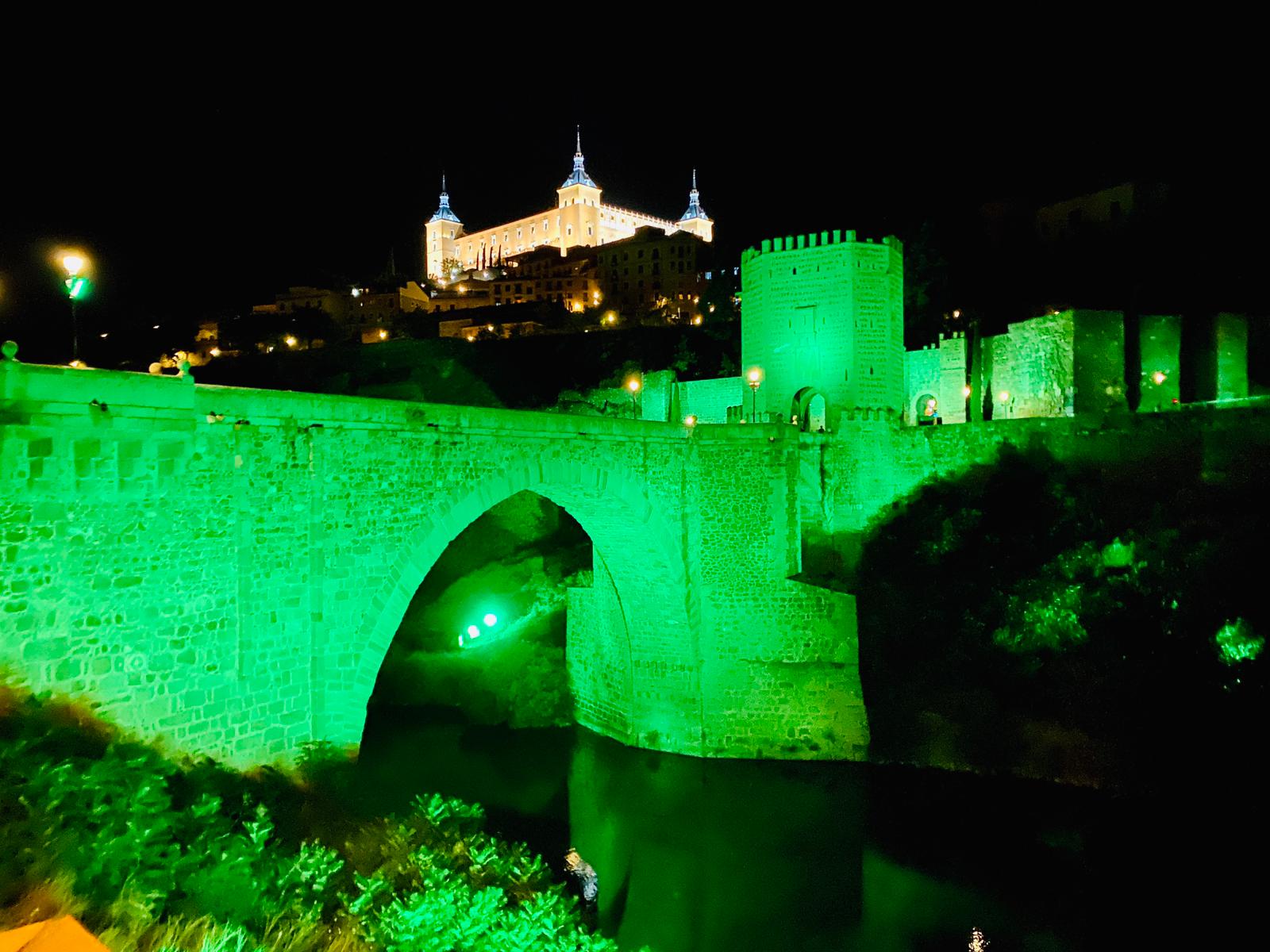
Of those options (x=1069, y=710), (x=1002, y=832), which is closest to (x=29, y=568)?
(x=1002, y=832)

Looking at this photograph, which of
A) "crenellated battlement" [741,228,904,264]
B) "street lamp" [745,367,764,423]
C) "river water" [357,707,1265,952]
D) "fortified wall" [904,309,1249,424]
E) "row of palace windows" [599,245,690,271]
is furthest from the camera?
"row of palace windows" [599,245,690,271]

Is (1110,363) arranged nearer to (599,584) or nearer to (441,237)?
(599,584)

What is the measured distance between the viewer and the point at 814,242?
79.0 ft

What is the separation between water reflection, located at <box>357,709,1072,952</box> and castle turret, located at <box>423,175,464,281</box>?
8364 centimetres

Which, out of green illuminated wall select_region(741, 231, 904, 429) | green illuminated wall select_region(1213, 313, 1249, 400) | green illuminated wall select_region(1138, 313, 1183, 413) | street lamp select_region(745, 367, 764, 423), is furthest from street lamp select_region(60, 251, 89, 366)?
green illuminated wall select_region(1213, 313, 1249, 400)

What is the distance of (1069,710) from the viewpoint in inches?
586

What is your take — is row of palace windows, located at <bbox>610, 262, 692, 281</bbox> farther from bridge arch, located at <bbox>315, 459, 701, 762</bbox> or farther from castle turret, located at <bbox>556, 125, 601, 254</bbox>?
bridge arch, located at <bbox>315, 459, 701, 762</bbox>

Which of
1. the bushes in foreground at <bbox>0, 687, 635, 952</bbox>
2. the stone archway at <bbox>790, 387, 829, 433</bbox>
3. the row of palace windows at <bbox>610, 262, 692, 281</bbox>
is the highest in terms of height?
the row of palace windows at <bbox>610, 262, 692, 281</bbox>

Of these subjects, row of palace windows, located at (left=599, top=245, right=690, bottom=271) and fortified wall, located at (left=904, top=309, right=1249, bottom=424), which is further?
row of palace windows, located at (left=599, top=245, right=690, bottom=271)

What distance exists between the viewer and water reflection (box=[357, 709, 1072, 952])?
12070 millimetres

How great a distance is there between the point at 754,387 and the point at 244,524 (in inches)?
645

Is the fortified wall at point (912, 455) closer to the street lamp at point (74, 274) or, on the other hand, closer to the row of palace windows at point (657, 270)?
the street lamp at point (74, 274)

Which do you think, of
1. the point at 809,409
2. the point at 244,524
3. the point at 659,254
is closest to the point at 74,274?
the point at 244,524

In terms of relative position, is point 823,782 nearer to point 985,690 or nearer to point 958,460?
point 985,690
